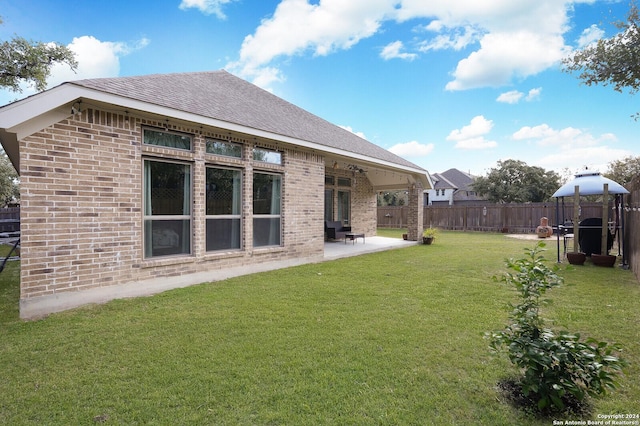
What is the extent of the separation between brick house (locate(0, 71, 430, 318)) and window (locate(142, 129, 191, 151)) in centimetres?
2

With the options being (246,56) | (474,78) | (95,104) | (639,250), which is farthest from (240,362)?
(474,78)

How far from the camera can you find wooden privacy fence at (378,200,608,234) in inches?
728

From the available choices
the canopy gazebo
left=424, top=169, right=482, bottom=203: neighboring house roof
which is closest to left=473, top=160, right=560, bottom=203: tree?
left=424, top=169, right=482, bottom=203: neighboring house roof

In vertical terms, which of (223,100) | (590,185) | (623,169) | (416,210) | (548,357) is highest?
(623,169)

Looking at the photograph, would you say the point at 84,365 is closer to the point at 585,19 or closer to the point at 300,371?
the point at 300,371

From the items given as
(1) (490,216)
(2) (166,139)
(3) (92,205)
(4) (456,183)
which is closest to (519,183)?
(1) (490,216)

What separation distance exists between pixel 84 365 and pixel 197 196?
3.67 meters

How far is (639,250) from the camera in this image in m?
6.42

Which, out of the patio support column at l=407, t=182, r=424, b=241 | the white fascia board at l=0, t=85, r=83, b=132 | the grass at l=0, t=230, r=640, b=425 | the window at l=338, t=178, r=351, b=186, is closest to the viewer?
the grass at l=0, t=230, r=640, b=425

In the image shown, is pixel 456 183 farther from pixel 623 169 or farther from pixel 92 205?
pixel 92 205

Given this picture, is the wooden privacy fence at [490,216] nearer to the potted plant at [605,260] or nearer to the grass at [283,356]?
the potted plant at [605,260]

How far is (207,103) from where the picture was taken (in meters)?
6.78

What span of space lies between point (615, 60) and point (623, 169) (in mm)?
23072

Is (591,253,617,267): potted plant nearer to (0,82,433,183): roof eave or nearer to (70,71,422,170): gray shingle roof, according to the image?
(70,71,422,170): gray shingle roof
